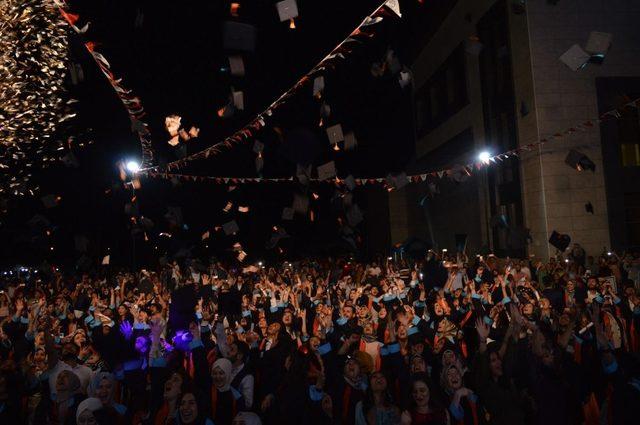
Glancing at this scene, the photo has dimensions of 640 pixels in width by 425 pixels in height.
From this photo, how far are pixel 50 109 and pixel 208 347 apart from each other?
7689 millimetres

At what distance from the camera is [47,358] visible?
21.2 ft

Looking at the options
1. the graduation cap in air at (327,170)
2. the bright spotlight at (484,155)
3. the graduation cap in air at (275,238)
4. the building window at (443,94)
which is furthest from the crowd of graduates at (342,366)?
the building window at (443,94)

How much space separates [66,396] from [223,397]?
1.55 metres

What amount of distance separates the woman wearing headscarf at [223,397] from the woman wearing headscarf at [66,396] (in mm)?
1315

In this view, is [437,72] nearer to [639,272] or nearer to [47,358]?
[639,272]

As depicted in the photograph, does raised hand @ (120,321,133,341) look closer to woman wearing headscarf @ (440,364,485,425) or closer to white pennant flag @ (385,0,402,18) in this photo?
woman wearing headscarf @ (440,364,485,425)

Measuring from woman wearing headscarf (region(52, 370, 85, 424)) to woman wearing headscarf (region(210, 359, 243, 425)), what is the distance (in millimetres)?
1315

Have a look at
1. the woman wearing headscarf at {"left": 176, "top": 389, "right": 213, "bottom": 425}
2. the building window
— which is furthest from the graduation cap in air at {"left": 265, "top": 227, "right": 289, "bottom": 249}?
the woman wearing headscarf at {"left": 176, "top": 389, "right": 213, "bottom": 425}

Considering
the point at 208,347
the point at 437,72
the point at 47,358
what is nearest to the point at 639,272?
the point at 208,347

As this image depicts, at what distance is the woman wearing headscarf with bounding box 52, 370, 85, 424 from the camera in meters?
5.07

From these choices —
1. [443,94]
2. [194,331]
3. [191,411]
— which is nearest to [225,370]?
[191,411]

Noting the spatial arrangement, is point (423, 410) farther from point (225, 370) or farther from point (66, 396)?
point (66, 396)

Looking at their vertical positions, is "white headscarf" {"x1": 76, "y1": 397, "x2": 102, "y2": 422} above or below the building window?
below

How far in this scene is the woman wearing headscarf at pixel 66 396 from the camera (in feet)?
16.6
